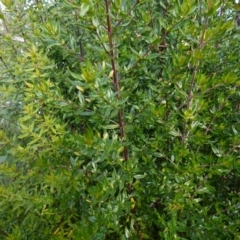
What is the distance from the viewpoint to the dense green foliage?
0.92 metres

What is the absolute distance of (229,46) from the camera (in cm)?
139

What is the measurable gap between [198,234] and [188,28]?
789mm

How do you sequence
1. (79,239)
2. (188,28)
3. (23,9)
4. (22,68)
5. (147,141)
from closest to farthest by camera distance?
(79,239), (188,28), (147,141), (22,68), (23,9)

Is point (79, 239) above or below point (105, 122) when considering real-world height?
below

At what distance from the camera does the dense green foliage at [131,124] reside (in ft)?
3.01

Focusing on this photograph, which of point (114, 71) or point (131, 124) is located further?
point (131, 124)

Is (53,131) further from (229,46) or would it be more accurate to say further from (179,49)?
(229,46)

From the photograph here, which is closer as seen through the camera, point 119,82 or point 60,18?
point 119,82

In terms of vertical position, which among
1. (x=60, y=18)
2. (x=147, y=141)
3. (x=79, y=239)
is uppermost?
(x=60, y=18)

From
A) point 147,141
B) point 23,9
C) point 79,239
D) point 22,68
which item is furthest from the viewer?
point 23,9

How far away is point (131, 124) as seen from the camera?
1.09 meters

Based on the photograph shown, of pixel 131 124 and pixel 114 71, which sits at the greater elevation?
pixel 114 71

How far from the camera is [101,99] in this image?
2.86 feet

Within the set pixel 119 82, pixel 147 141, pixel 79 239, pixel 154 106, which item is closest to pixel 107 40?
pixel 119 82
